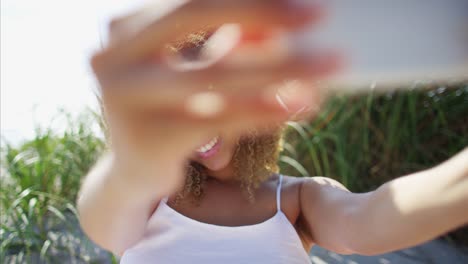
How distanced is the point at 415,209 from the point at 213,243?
1.70 ft

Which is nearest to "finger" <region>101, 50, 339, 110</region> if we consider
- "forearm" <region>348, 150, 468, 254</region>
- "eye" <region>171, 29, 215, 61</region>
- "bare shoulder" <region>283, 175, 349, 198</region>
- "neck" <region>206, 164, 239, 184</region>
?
"eye" <region>171, 29, 215, 61</region>

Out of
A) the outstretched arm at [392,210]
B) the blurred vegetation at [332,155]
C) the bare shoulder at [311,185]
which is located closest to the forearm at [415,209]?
the outstretched arm at [392,210]

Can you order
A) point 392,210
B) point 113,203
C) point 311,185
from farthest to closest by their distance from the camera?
1. point 311,185
2. point 392,210
3. point 113,203

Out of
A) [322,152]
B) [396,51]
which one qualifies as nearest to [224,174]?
[396,51]

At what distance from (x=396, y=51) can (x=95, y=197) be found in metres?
0.49

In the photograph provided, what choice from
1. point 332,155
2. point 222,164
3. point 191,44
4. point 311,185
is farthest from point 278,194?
point 332,155

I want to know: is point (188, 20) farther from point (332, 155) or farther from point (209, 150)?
point (332, 155)

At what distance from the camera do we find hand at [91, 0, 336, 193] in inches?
12.3

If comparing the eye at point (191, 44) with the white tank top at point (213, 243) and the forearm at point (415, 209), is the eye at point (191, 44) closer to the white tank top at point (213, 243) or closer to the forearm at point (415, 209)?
the forearm at point (415, 209)

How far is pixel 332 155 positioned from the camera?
100 inches

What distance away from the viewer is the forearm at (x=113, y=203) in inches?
19.7

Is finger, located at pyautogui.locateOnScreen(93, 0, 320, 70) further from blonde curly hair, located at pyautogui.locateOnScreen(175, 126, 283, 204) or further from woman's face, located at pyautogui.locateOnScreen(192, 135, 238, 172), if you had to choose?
blonde curly hair, located at pyautogui.locateOnScreen(175, 126, 283, 204)

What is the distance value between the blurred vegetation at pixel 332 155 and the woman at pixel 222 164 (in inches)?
47.9

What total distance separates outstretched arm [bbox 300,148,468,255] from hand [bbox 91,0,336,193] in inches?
14.4
